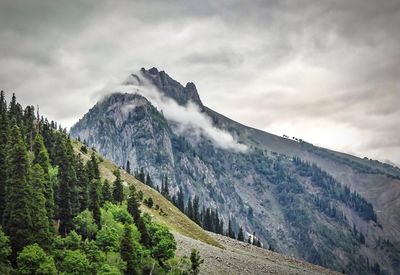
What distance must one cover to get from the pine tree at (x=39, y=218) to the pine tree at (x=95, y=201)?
75.3 ft

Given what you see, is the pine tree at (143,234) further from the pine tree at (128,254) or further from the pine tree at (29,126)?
the pine tree at (29,126)

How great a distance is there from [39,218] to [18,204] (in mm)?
4839

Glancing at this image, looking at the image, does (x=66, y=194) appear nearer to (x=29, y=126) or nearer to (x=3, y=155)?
(x=3, y=155)

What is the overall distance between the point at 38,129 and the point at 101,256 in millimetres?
98087

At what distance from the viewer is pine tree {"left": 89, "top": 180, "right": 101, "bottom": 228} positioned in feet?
416

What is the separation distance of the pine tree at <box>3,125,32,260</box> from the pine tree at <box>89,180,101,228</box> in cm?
2683

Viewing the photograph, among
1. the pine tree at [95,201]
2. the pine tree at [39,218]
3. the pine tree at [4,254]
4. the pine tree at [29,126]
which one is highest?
the pine tree at [29,126]

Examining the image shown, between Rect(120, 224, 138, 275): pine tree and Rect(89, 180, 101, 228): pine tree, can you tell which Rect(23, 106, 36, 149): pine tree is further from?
Rect(120, 224, 138, 275): pine tree

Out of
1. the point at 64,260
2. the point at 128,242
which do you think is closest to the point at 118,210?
the point at 128,242

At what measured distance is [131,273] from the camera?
4114 inches

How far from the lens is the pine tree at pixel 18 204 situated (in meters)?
91.3

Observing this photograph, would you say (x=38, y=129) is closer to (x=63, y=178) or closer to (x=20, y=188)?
(x=63, y=178)

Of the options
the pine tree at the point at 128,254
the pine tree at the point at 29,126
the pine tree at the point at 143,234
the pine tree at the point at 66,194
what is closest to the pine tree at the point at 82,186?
the pine tree at the point at 66,194

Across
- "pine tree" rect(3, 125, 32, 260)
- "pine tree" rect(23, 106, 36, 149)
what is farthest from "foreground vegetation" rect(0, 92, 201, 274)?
"pine tree" rect(23, 106, 36, 149)
